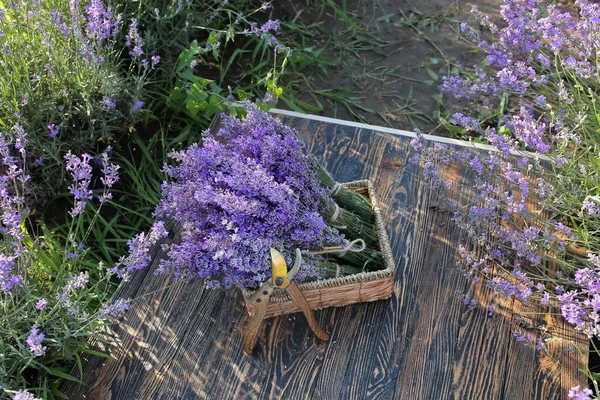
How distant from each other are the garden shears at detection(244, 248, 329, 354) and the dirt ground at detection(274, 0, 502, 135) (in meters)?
1.36

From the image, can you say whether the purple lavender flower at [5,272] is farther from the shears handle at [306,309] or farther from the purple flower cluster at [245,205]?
the shears handle at [306,309]

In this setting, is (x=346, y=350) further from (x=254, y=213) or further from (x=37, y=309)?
(x=37, y=309)

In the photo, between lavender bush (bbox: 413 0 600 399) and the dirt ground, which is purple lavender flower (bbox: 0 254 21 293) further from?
the dirt ground

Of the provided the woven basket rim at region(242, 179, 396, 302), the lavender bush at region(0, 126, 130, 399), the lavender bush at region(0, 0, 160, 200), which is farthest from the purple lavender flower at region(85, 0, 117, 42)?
the woven basket rim at region(242, 179, 396, 302)

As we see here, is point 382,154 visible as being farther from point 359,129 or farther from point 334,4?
point 334,4

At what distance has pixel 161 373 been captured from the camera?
1.90 m

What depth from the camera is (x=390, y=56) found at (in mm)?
3182

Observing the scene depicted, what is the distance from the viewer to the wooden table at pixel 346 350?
6.06ft

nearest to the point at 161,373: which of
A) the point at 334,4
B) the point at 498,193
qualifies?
the point at 498,193

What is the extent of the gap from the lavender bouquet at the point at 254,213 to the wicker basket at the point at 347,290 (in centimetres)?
4

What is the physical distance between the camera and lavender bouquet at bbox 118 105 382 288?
1.67 meters

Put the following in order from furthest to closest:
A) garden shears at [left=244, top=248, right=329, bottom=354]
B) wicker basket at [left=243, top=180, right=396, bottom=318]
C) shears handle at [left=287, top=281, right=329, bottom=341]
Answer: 1. wicker basket at [left=243, top=180, right=396, bottom=318]
2. shears handle at [left=287, top=281, right=329, bottom=341]
3. garden shears at [left=244, top=248, right=329, bottom=354]

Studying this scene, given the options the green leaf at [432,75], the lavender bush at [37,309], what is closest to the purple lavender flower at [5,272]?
the lavender bush at [37,309]

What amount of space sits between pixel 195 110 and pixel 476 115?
54.2 inches
